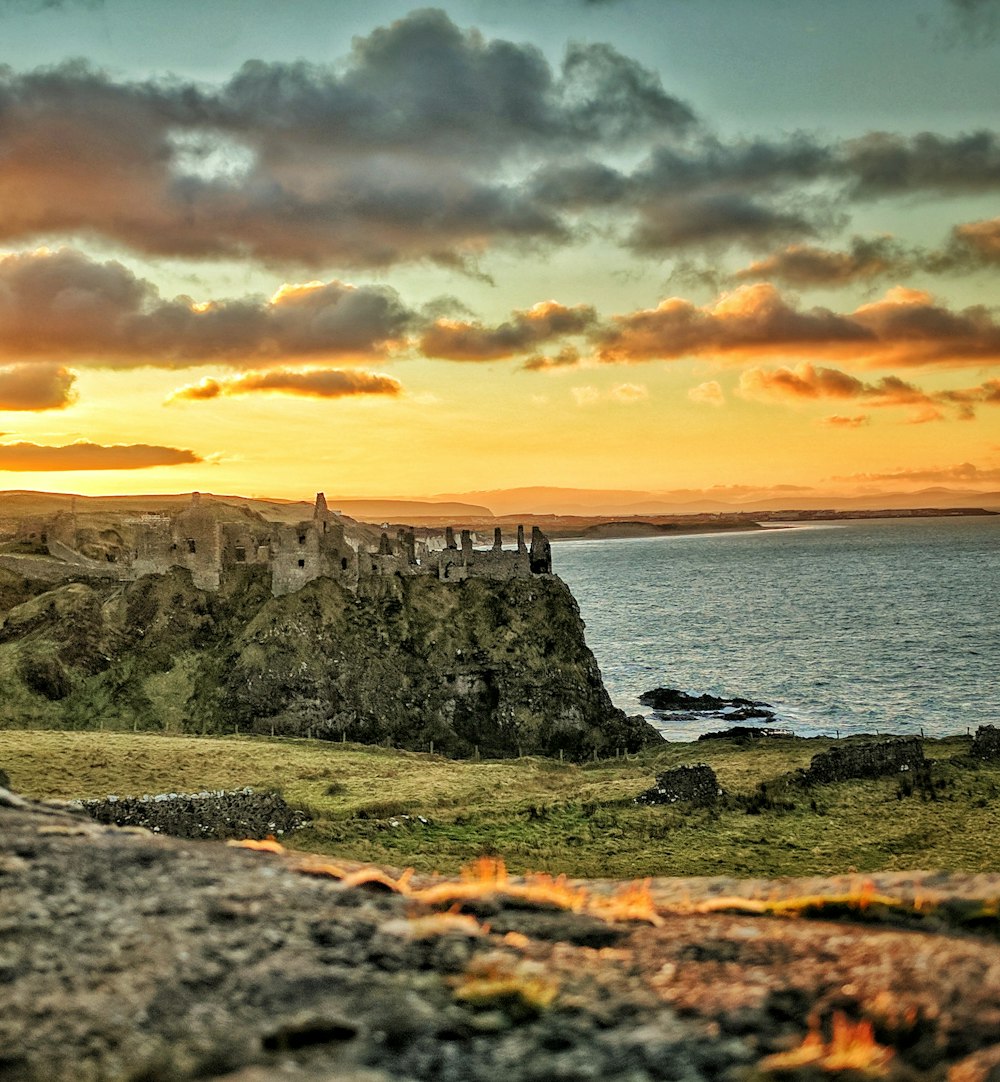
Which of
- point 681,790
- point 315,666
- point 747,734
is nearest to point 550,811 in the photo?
point 681,790

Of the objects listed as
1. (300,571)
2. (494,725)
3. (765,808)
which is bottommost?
(494,725)

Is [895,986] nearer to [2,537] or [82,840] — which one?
[82,840]

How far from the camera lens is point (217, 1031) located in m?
6.47

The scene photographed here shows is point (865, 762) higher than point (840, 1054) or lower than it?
lower

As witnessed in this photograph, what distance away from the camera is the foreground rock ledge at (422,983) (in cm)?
615

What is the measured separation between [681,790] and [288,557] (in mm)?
46290

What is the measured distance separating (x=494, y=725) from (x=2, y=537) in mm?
81954

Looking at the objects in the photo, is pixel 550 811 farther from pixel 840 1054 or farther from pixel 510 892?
pixel 840 1054

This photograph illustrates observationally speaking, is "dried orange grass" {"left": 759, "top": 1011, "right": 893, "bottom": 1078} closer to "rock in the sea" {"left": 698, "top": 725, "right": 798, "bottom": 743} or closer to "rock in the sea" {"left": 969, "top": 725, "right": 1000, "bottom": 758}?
"rock in the sea" {"left": 969, "top": 725, "right": 1000, "bottom": 758}

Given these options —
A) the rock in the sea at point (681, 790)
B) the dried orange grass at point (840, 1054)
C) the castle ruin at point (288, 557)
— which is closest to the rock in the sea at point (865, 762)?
the rock in the sea at point (681, 790)

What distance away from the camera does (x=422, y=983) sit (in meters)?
7.16

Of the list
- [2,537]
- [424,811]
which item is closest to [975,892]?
[424,811]

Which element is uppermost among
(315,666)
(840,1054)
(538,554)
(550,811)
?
(538,554)

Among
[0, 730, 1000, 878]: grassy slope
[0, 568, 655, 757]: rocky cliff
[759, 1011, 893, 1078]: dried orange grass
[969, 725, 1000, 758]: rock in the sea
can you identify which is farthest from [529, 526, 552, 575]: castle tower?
[759, 1011, 893, 1078]: dried orange grass
